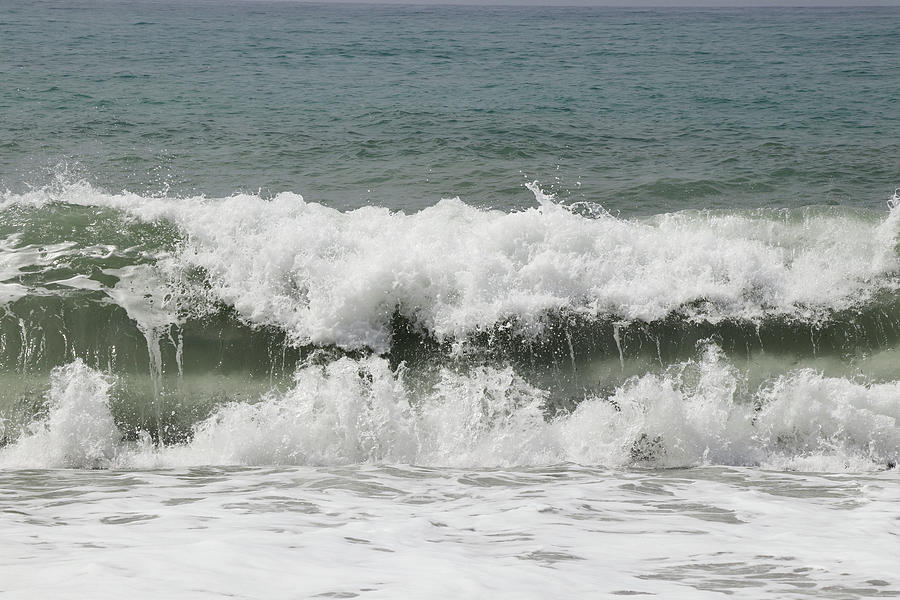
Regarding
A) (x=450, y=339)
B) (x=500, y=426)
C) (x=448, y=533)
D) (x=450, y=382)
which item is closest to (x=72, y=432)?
(x=450, y=382)

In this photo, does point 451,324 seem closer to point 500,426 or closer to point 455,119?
point 500,426

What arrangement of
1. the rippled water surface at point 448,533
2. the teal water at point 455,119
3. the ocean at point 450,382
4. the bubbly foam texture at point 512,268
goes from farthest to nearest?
the teal water at point 455,119 → the bubbly foam texture at point 512,268 → the ocean at point 450,382 → the rippled water surface at point 448,533

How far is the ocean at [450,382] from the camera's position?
12.1ft

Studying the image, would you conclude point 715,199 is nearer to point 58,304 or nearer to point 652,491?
point 652,491

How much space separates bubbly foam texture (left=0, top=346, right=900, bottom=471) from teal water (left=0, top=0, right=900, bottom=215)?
485 cm

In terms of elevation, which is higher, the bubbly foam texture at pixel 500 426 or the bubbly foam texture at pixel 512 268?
the bubbly foam texture at pixel 512 268

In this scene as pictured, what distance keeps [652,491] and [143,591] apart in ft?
9.74

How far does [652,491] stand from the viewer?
5.00m

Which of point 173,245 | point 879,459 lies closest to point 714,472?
point 879,459

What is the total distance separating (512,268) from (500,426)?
1.52 meters

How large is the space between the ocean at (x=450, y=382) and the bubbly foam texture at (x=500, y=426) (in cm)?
2

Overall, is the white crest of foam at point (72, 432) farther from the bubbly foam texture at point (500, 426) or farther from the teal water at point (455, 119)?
the teal water at point (455, 119)

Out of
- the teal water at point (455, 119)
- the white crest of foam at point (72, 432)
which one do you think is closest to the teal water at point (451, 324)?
the white crest of foam at point (72, 432)

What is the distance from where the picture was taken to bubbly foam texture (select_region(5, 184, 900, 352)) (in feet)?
22.2
